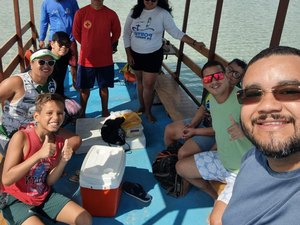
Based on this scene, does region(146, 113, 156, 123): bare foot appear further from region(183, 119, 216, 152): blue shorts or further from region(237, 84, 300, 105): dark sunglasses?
region(237, 84, 300, 105): dark sunglasses

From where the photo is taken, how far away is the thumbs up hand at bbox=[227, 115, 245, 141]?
2.38 meters

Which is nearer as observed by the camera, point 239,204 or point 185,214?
point 239,204

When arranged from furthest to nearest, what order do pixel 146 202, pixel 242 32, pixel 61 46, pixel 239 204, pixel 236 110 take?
1. pixel 242 32
2. pixel 61 46
3. pixel 146 202
4. pixel 236 110
5. pixel 239 204

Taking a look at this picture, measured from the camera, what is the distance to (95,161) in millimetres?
2832

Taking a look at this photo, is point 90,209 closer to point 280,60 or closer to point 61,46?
point 61,46

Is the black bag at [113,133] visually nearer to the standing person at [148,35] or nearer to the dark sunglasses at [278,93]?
the standing person at [148,35]

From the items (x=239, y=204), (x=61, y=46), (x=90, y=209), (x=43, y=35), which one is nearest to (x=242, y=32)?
(x=43, y=35)

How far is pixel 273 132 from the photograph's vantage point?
113 centimetres

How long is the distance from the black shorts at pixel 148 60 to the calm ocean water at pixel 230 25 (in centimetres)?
340

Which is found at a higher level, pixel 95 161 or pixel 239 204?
pixel 239 204

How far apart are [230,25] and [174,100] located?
30.3ft

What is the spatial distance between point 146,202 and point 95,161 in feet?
2.06

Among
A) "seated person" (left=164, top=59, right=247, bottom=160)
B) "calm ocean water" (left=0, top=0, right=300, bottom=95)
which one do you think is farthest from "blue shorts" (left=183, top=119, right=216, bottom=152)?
"calm ocean water" (left=0, top=0, right=300, bottom=95)

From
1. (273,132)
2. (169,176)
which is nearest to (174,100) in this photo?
(169,176)
